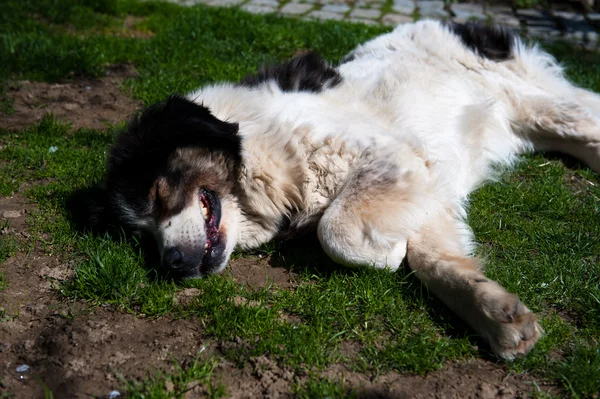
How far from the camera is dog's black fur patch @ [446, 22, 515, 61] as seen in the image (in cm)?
566

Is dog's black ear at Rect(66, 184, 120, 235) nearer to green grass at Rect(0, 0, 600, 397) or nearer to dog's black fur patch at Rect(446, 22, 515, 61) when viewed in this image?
green grass at Rect(0, 0, 600, 397)

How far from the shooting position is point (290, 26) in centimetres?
791

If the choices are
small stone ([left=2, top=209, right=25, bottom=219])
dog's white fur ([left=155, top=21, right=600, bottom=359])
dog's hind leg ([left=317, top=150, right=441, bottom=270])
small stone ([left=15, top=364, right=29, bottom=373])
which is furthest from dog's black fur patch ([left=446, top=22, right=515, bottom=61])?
small stone ([left=15, top=364, right=29, bottom=373])

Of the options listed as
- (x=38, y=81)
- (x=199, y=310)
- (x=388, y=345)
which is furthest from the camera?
(x=38, y=81)

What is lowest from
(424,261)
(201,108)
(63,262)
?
(63,262)

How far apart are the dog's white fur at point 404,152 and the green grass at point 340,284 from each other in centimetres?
16

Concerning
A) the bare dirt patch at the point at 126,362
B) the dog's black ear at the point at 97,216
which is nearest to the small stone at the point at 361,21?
the dog's black ear at the point at 97,216

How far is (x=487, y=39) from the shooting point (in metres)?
5.76

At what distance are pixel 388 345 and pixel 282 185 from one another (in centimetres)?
136

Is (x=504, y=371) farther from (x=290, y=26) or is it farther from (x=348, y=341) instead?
(x=290, y=26)

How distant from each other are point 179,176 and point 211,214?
0.32 metres

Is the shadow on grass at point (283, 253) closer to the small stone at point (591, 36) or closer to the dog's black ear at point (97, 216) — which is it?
the dog's black ear at point (97, 216)

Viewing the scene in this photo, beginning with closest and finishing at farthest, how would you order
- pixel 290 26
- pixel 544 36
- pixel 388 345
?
pixel 388 345, pixel 290 26, pixel 544 36

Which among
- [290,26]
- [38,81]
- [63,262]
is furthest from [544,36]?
[63,262]
